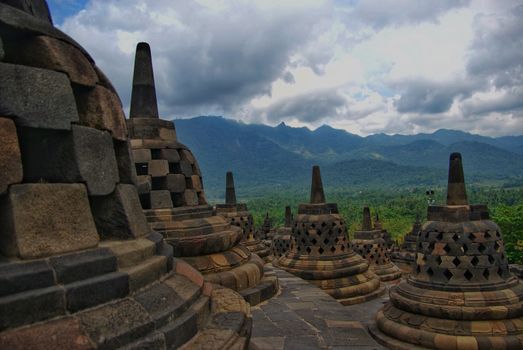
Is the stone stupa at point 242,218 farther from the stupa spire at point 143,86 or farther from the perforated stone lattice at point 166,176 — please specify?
the stupa spire at point 143,86

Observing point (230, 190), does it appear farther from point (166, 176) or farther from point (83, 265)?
point (83, 265)

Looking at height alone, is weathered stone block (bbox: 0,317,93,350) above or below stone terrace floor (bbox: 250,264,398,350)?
above

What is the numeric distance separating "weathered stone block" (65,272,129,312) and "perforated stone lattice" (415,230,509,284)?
4.89 metres

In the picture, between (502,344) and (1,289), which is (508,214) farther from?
(1,289)

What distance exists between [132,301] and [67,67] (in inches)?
59.2

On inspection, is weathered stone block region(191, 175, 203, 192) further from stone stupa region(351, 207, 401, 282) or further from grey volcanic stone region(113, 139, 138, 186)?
stone stupa region(351, 207, 401, 282)

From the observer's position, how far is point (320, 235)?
9.62 meters

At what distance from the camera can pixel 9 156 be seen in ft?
7.62

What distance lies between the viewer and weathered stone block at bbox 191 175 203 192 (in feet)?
22.1

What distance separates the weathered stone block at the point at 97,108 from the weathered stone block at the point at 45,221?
0.52 m

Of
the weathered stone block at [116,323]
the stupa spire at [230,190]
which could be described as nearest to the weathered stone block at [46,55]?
the weathered stone block at [116,323]

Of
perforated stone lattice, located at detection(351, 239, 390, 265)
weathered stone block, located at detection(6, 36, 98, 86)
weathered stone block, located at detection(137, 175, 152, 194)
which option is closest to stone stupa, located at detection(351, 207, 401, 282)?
perforated stone lattice, located at detection(351, 239, 390, 265)

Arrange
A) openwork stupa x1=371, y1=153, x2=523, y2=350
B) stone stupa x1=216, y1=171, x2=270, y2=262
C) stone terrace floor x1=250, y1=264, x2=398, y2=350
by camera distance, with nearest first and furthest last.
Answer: stone terrace floor x1=250, y1=264, x2=398, y2=350
openwork stupa x1=371, y1=153, x2=523, y2=350
stone stupa x1=216, y1=171, x2=270, y2=262

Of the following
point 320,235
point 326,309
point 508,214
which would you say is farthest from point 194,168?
point 508,214
